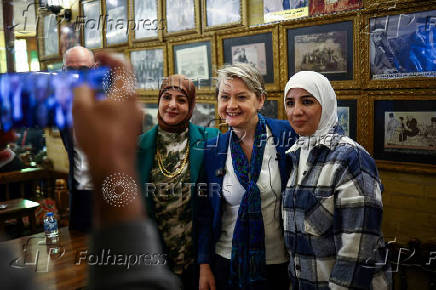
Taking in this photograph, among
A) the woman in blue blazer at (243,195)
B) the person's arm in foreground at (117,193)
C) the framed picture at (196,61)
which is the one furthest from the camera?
the framed picture at (196,61)

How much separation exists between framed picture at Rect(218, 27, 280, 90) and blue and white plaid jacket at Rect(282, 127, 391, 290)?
3.52 feet

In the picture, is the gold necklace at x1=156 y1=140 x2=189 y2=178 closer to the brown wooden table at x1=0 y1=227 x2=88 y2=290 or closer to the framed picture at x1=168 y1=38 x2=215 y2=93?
the brown wooden table at x1=0 y1=227 x2=88 y2=290

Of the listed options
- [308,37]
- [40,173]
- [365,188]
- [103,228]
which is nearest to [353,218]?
[365,188]

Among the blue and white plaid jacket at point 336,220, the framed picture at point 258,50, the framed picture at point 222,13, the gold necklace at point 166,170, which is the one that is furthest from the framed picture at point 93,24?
the blue and white plaid jacket at point 336,220

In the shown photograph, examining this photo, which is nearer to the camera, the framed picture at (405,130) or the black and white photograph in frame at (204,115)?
the framed picture at (405,130)

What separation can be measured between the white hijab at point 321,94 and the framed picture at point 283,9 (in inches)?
36.6

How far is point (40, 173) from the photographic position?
375cm

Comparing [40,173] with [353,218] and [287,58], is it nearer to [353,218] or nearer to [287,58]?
[287,58]

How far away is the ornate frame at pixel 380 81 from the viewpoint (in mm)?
1767

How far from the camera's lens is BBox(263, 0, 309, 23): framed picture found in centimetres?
216

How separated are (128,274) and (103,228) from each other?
5 centimetres

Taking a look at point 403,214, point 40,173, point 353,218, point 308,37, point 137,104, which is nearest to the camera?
point 137,104

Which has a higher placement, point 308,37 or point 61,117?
point 308,37
